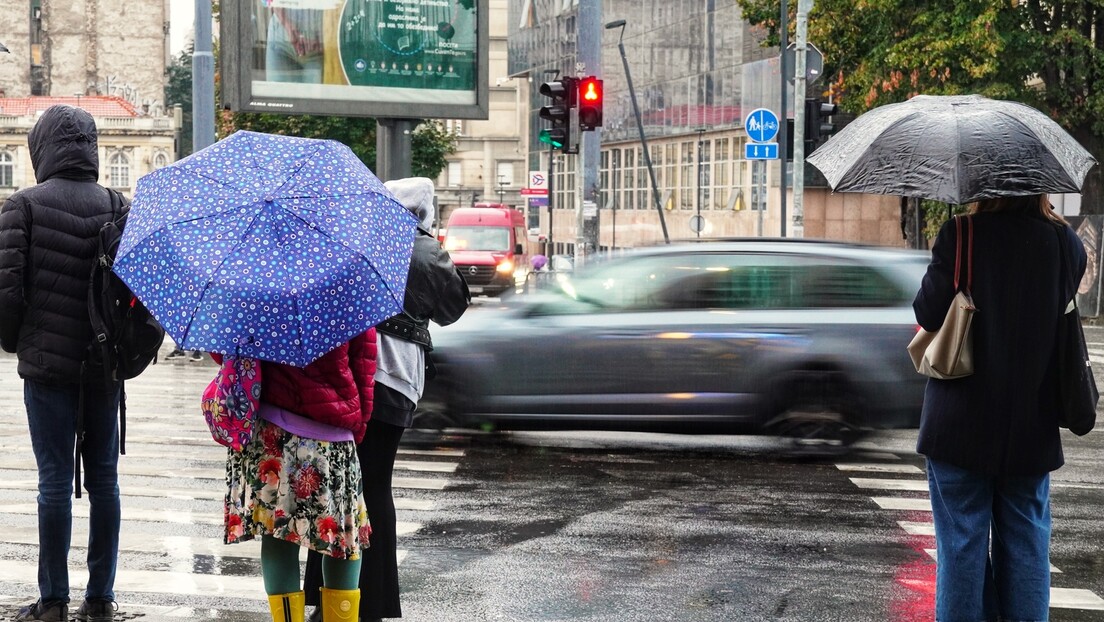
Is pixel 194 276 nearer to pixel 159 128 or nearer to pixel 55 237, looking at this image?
pixel 55 237

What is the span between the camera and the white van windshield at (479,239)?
41.9 metres

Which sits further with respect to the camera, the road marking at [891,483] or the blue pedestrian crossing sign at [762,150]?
the blue pedestrian crossing sign at [762,150]

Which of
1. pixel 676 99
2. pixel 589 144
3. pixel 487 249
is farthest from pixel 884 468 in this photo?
pixel 676 99

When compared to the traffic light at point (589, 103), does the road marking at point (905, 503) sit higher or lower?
lower

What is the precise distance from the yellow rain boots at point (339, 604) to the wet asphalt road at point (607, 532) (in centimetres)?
83

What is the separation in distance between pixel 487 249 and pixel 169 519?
34030 millimetres

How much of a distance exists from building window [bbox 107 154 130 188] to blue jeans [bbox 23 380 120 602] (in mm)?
123603

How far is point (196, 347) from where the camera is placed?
4.27 metres

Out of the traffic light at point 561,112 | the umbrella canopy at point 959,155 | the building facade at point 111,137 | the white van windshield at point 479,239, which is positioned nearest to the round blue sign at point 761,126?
the traffic light at point 561,112

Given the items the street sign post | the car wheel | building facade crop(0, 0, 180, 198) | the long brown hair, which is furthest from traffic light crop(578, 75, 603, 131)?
building facade crop(0, 0, 180, 198)

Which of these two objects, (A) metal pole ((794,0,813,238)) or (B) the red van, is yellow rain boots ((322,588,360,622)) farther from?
(B) the red van

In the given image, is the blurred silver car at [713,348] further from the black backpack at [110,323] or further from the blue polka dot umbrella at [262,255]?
the blue polka dot umbrella at [262,255]

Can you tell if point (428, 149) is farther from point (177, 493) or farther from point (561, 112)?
point (177, 493)

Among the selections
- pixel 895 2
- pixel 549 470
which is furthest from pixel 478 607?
pixel 895 2
